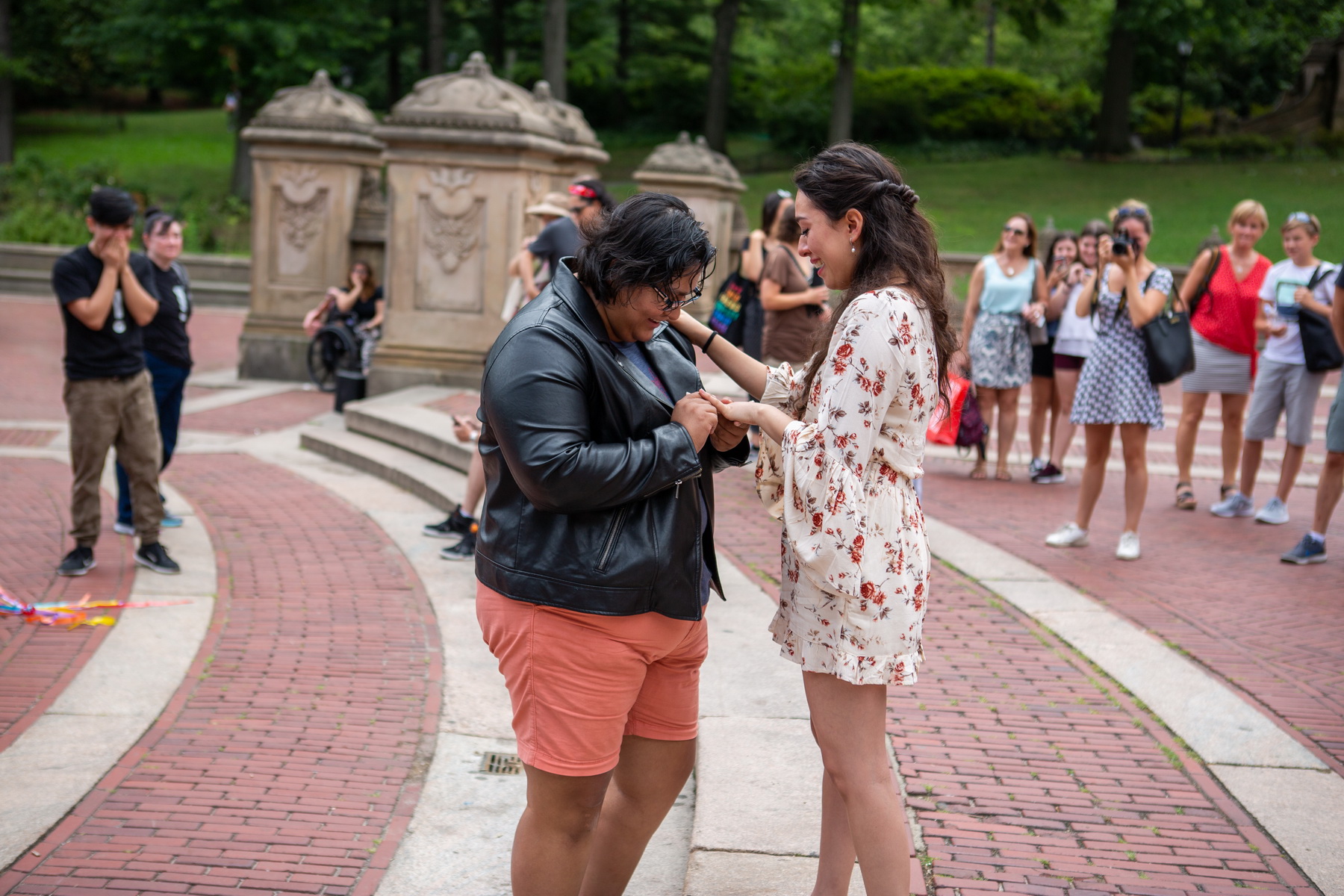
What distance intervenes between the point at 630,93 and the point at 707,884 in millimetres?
40169

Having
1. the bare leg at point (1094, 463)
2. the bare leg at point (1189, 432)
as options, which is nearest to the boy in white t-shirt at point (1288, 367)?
the bare leg at point (1189, 432)

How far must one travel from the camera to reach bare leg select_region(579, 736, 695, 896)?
111 inches

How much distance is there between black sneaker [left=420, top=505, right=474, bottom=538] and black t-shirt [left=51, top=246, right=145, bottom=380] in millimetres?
1920

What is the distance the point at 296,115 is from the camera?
1414 cm

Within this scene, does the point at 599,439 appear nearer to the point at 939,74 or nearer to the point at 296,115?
the point at 296,115

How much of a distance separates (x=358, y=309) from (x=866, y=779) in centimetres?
1148

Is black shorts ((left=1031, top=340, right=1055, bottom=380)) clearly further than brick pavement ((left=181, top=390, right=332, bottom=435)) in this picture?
No

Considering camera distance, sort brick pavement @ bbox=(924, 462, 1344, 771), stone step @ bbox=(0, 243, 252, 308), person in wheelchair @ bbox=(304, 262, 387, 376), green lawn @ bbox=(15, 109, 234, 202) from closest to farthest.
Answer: brick pavement @ bbox=(924, 462, 1344, 771)
person in wheelchair @ bbox=(304, 262, 387, 376)
stone step @ bbox=(0, 243, 252, 308)
green lawn @ bbox=(15, 109, 234, 202)

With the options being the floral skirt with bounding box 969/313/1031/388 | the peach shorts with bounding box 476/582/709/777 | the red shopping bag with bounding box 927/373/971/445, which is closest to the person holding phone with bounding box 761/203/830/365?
the floral skirt with bounding box 969/313/1031/388

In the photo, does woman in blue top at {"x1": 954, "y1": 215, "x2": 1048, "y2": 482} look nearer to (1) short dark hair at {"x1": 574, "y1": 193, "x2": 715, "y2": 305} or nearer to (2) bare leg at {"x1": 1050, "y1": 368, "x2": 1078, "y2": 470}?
(2) bare leg at {"x1": 1050, "y1": 368, "x2": 1078, "y2": 470}

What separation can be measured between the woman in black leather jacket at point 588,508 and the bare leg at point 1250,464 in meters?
6.77

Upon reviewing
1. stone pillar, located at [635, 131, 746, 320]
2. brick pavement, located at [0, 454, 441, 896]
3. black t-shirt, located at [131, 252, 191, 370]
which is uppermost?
stone pillar, located at [635, 131, 746, 320]

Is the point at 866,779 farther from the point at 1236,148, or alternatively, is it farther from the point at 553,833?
the point at 1236,148

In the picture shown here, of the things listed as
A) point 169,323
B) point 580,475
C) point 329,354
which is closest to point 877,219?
point 580,475
